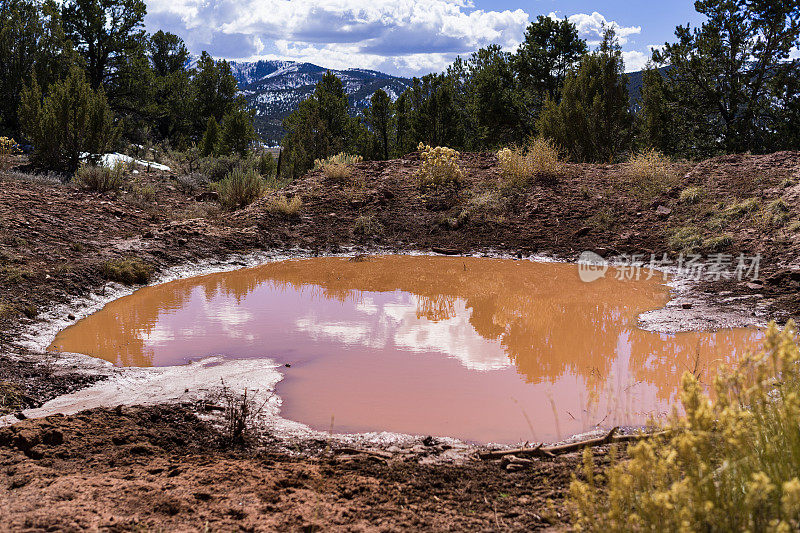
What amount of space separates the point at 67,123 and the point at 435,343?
527 inches

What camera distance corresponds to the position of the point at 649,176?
13.0 m

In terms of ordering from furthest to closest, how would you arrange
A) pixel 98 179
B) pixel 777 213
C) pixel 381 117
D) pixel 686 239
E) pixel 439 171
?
pixel 381 117, pixel 439 171, pixel 98 179, pixel 686 239, pixel 777 213

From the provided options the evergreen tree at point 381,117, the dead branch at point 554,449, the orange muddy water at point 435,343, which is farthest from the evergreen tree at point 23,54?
the dead branch at point 554,449

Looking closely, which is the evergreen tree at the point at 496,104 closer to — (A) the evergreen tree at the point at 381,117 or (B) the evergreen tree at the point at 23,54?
(A) the evergreen tree at the point at 381,117

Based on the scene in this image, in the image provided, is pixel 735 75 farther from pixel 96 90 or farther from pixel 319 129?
pixel 96 90

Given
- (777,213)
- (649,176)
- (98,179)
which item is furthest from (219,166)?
(777,213)

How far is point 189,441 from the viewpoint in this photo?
4191 millimetres

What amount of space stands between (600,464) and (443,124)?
27.1 metres

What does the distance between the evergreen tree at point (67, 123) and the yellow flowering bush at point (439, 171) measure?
8.79 m

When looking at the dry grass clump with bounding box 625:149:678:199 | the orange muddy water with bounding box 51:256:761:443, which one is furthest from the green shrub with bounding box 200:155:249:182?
the dry grass clump with bounding box 625:149:678:199

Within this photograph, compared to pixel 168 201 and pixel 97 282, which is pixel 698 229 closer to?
pixel 97 282

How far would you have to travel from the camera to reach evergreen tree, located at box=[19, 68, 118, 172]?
607 inches

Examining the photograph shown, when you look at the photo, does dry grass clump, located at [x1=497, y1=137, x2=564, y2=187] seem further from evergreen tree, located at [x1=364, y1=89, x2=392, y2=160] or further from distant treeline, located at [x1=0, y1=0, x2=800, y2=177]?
evergreen tree, located at [x1=364, y1=89, x2=392, y2=160]

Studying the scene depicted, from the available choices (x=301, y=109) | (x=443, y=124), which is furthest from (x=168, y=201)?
(x=443, y=124)
